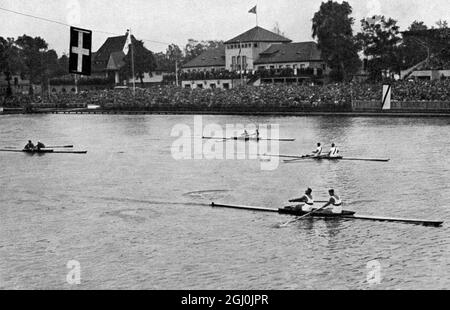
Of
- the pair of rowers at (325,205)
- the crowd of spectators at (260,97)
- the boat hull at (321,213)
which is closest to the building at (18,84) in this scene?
the crowd of spectators at (260,97)

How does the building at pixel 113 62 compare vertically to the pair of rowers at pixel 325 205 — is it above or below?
above

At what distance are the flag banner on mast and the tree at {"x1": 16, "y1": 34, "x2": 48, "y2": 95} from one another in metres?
132

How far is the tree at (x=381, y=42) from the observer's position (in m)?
96.6

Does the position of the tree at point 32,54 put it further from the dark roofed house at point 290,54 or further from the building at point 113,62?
the dark roofed house at point 290,54

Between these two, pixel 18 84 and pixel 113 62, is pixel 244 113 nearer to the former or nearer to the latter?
pixel 113 62

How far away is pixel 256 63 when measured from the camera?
124 meters

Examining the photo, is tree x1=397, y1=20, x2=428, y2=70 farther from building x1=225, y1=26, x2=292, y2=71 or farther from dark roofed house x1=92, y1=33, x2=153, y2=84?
dark roofed house x1=92, y1=33, x2=153, y2=84

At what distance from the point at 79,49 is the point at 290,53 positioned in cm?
10548

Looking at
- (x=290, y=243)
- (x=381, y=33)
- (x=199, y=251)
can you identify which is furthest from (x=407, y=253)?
(x=381, y=33)

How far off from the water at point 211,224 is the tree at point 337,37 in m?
51.2

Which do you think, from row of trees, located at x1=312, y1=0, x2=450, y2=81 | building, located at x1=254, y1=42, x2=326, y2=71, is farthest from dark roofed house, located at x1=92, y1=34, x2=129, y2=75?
row of trees, located at x1=312, y1=0, x2=450, y2=81

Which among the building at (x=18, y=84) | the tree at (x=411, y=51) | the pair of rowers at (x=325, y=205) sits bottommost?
the pair of rowers at (x=325, y=205)
